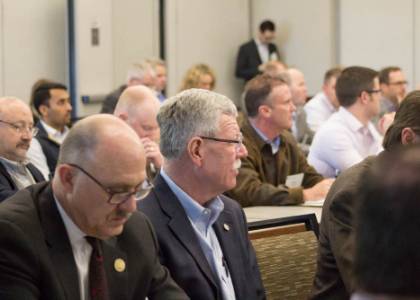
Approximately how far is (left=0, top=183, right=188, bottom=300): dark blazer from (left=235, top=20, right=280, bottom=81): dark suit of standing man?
921 cm

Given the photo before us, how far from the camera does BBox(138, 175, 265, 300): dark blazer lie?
2.67 meters

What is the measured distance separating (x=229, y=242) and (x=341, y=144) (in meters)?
2.74

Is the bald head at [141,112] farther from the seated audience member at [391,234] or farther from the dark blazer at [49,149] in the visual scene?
the seated audience member at [391,234]

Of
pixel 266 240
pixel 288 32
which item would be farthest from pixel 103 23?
pixel 266 240

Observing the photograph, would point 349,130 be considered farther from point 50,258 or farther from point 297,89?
point 50,258

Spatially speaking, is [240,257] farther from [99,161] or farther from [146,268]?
[99,161]

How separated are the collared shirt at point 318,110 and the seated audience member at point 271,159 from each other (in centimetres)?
324

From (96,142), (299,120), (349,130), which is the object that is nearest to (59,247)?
(96,142)

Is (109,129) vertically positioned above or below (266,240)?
above

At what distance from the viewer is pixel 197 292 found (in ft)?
8.75

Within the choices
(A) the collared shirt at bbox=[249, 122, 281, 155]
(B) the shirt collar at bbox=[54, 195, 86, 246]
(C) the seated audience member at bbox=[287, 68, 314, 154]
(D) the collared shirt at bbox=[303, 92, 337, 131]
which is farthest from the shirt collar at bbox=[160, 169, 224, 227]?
(D) the collared shirt at bbox=[303, 92, 337, 131]

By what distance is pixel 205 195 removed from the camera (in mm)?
2865

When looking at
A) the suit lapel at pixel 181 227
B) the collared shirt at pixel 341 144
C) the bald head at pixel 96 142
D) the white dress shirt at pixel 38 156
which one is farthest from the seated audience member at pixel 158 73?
the bald head at pixel 96 142

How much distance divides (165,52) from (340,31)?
2397 mm
